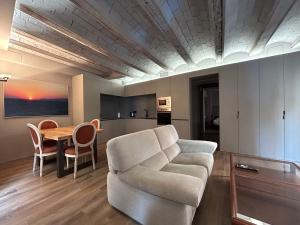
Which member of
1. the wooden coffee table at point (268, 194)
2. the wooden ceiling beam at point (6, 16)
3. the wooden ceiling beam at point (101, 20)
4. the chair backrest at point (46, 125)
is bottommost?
the wooden coffee table at point (268, 194)

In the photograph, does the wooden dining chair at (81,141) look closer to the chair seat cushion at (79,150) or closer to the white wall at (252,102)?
the chair seat cushion at (79,150)

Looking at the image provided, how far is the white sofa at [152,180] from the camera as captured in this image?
1239 mm

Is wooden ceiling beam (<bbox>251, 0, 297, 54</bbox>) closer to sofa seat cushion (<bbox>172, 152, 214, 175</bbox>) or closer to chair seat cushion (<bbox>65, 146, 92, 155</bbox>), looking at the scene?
sofa seat cushion (<bbox>172, 152, 214, 175</bbox>)

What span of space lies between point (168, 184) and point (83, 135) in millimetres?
2005

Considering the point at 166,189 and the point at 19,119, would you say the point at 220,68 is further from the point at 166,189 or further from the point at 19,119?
the point at 19,119

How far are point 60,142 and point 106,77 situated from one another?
3397 mm

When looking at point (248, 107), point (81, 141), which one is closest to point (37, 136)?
point (81, 141)

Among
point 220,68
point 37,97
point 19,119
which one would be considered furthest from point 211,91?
point 19,119

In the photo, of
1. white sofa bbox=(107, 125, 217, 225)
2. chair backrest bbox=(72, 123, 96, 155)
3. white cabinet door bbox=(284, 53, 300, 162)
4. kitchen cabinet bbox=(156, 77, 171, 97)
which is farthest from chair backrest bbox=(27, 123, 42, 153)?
white cabinet door bbox=(284, 53, 300, 162)

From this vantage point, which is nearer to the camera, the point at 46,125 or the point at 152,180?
the point at 152,180

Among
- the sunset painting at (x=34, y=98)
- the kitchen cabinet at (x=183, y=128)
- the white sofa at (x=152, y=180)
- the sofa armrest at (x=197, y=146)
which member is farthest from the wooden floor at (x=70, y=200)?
the kitchen cabinet at (x=183, y=128)

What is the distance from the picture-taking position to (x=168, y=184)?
126 cm

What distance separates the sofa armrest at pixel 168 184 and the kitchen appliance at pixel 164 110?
11.6ft

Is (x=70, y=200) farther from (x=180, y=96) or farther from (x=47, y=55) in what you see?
(x=180, y=96)
